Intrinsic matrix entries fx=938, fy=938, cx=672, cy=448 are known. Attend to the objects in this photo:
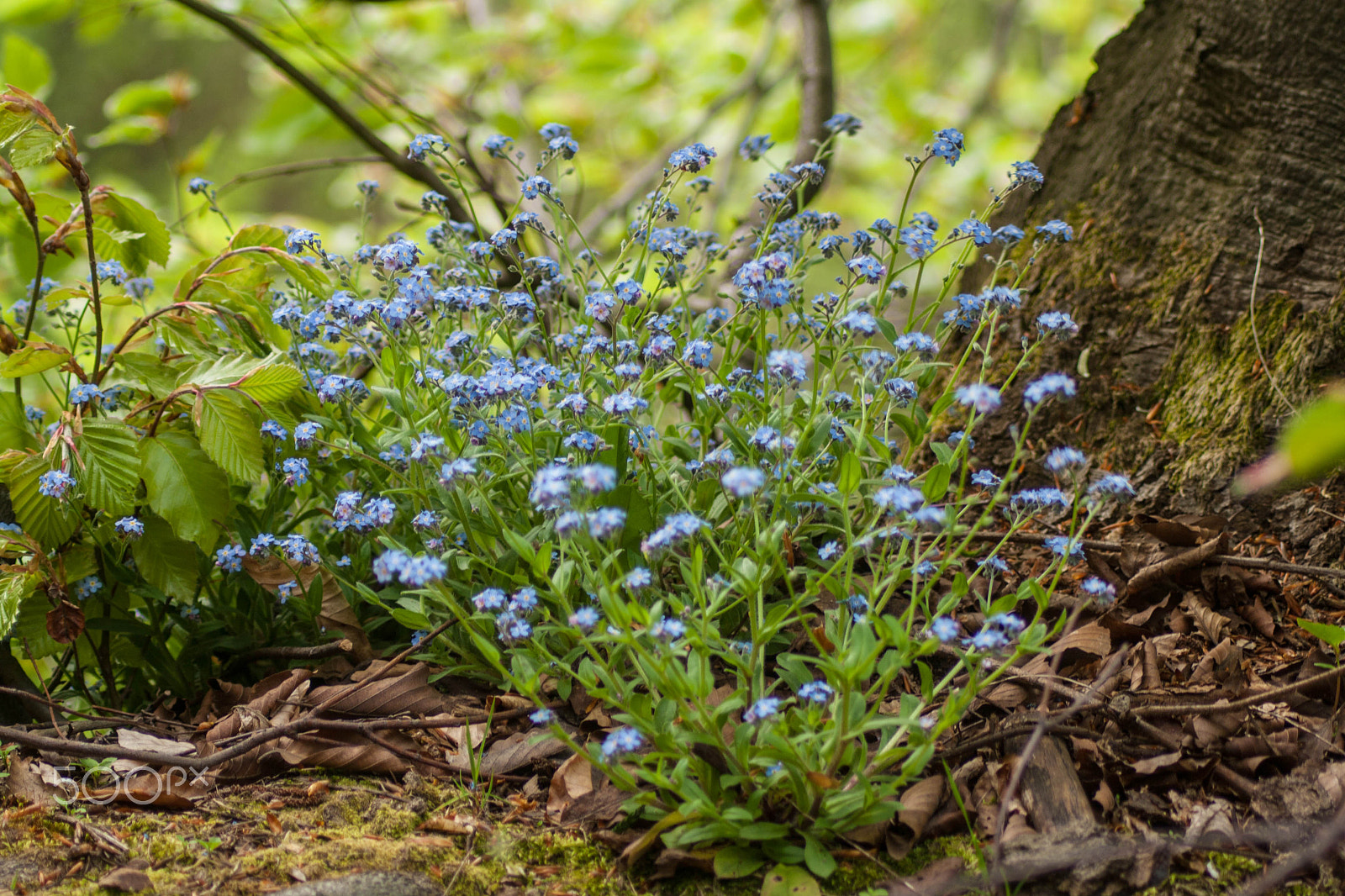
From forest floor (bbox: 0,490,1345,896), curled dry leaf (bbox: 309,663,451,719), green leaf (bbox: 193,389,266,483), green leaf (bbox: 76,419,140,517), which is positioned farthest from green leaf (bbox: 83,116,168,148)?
curled dry leaf (bbox: 309,663,451,719)

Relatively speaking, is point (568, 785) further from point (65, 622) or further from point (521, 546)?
point (65, 622)

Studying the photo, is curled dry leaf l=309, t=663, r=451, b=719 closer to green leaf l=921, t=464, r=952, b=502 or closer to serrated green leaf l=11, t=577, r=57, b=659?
serrated green leaf l=11, t=577, r=57, b=659

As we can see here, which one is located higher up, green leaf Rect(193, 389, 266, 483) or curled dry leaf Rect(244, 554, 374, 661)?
green leaf Rect(193, 389, 266, 483)

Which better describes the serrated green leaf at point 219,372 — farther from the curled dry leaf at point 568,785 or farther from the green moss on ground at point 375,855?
the curled dry leaf at point 568,785

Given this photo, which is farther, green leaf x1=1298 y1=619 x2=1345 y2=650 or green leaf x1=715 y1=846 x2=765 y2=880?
green leaf x1=1298 y1=619 x2=1345 y2=650

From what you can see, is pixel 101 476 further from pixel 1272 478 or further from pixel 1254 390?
pixel 1254 390

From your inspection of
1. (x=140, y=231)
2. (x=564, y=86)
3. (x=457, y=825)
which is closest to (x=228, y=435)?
(x=140, y=231)
